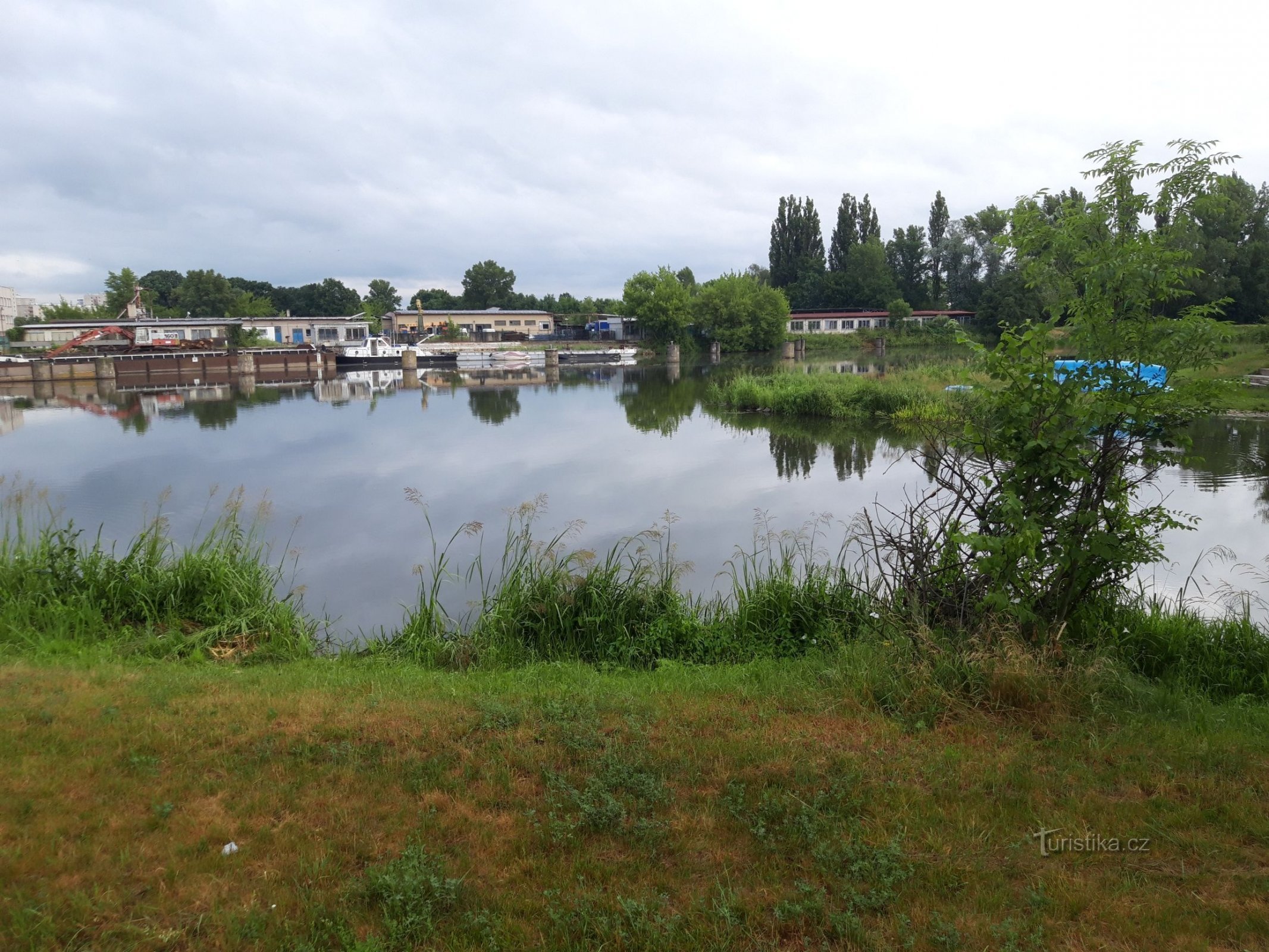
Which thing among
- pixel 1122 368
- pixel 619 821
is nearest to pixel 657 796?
pixel 619 821

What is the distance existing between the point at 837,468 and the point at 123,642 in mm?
14986

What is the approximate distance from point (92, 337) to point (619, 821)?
69620mm

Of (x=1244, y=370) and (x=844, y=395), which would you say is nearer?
(x=1244, y=370)

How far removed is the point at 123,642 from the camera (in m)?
6.88

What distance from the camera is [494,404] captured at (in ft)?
123

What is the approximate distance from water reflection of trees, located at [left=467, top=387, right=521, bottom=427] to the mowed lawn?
25179mm

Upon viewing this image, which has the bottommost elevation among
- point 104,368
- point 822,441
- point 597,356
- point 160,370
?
point 822,441

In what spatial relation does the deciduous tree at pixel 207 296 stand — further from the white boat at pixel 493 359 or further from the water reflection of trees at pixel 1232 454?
the water reflection of trees at pixel 1232 454

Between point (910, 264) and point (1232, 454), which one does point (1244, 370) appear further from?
point (910, 264)

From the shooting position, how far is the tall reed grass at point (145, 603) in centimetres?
703

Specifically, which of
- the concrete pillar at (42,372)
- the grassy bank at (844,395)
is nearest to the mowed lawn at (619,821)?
the grassy bank at (844,395)

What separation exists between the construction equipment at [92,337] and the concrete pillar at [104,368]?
5141 mm

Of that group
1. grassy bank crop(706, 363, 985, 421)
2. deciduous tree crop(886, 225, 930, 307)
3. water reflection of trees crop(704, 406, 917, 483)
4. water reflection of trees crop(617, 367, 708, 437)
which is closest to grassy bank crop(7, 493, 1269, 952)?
water reflection of trees crop(704, 406, 917, 483)

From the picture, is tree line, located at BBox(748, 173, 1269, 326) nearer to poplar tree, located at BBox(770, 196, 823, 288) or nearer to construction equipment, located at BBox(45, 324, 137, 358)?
poplar tree, located at BBox(770, 196, 823, 288)
